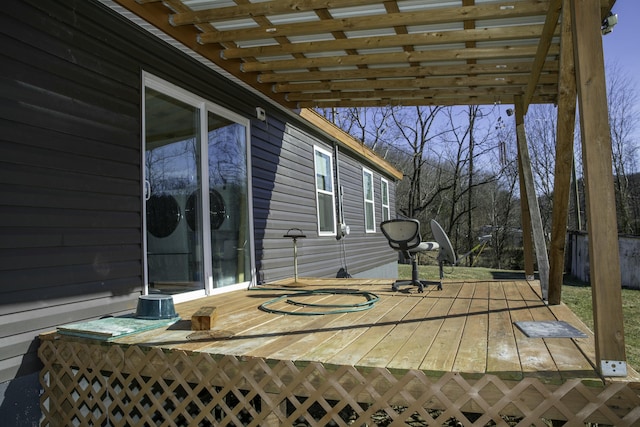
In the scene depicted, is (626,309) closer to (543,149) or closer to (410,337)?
(410,337)

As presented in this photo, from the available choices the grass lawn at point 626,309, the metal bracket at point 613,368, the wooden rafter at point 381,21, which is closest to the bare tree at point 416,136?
the grass lawn at point 626,309

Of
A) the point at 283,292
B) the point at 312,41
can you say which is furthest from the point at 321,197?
the point at 312,41

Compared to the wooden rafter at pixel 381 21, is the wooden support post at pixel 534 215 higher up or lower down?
lower down

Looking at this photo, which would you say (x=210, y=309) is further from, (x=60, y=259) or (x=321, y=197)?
(x=321, y=197)

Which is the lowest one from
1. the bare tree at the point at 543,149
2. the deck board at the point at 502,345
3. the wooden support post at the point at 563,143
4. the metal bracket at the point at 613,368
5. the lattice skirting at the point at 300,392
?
the lattice skirting at the point at 300,392

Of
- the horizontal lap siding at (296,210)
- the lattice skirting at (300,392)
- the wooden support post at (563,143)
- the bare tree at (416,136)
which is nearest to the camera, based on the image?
the lattice skirting at (300,392)

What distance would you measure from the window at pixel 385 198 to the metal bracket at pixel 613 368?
32.3 ft

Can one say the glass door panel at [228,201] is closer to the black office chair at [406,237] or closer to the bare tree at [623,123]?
the black office chair at [406,237]

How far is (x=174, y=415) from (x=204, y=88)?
290cm

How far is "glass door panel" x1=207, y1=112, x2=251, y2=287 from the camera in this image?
163 inches

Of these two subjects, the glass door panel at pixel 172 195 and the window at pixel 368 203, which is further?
the window at pixel 368 203

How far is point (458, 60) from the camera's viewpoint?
3938mm

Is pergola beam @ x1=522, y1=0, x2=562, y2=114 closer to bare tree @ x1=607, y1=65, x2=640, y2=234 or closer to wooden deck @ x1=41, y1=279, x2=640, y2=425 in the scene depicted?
wooden deck @ x1=41, y1=279, x2=640, y2=425

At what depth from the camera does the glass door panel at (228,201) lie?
13.6ft
